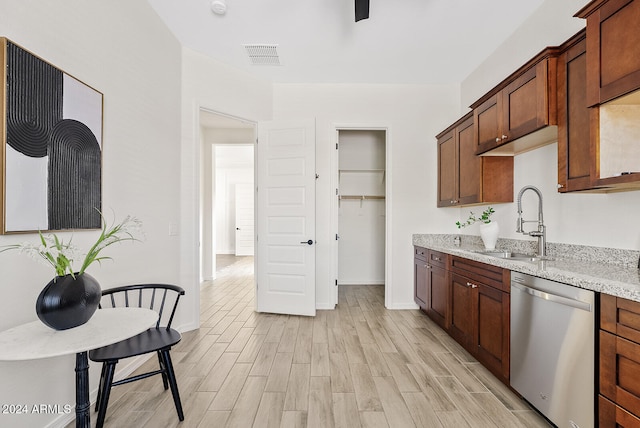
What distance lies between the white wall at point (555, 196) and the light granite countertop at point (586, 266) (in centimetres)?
6

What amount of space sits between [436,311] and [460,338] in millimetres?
533

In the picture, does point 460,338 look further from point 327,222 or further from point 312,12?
point 312,12

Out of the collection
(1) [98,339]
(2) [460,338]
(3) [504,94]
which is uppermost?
(3) [504,94]

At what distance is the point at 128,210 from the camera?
2361mm

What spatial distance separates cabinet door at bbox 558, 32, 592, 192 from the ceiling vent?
254 cm

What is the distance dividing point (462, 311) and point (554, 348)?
3.48 feet

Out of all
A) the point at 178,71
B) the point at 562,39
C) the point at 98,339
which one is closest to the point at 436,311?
the point at 562,39

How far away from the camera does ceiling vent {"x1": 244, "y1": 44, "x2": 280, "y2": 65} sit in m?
3.21

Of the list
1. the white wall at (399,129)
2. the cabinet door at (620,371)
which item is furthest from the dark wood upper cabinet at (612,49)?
the white wall at (399,129)

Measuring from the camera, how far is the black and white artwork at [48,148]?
1.44 metres

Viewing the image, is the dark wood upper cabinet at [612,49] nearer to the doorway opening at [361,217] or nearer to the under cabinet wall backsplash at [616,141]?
the under cabinet wall backsplash at [616,141]

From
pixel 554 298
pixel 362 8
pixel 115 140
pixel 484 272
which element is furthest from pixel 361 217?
pixel 115 140

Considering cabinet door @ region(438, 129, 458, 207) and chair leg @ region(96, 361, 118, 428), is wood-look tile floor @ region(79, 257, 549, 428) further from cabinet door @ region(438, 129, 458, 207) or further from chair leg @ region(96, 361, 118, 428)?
cabinet door @ region(438, 129, 458, 207)

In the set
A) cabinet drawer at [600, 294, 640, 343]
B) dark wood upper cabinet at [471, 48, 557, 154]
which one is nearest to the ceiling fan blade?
dark wood upper cabinet at [471, 48, 557, 154]
